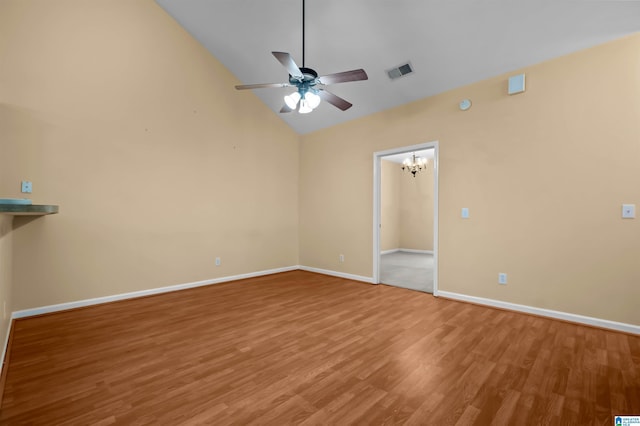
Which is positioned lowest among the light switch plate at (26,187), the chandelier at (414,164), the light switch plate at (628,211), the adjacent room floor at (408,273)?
the adjacent room floor at (408,273)

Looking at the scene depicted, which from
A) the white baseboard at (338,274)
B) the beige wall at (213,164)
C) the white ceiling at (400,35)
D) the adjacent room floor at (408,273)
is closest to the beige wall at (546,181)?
the beige wall at (213,164)

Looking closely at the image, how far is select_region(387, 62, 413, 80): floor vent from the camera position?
12.5 feet

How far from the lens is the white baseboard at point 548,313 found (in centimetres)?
281

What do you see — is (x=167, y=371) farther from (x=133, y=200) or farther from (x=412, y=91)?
(x=412, y=91)

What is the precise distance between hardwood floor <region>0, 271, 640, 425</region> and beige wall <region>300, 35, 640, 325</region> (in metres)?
0.43

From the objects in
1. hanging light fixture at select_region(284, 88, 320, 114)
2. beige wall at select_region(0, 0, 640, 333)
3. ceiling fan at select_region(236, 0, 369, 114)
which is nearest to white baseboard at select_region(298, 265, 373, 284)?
beige wall at select_region(0, 0, 640, 333)

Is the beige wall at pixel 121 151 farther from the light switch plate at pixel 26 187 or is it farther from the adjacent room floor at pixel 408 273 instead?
the adjacent room floor at pixel 408 273

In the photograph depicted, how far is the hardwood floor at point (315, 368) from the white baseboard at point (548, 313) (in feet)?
0.36

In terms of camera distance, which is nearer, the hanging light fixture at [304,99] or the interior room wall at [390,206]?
the hanging light fixture at [304,99]

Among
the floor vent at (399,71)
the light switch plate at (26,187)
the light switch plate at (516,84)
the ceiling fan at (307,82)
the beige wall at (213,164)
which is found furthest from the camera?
the floor vent at (399,71)

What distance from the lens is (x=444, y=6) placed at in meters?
3.01

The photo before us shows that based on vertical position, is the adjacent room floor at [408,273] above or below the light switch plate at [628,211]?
below

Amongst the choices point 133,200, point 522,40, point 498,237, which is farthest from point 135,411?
point 522,40

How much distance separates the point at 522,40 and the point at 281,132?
4.03 m
